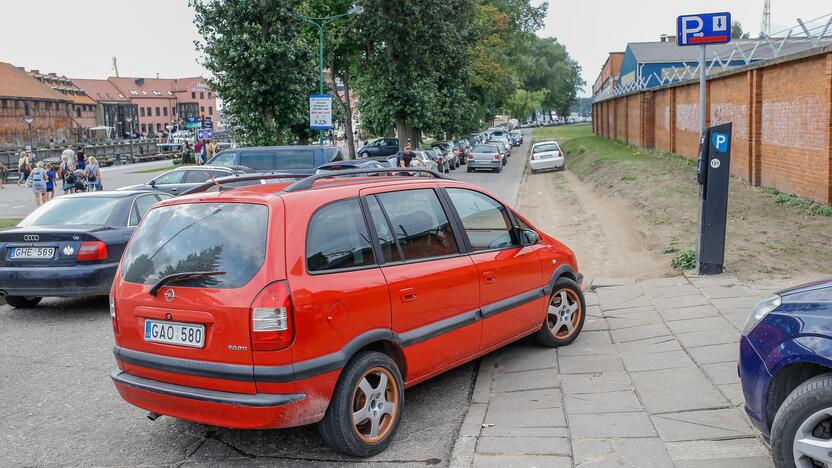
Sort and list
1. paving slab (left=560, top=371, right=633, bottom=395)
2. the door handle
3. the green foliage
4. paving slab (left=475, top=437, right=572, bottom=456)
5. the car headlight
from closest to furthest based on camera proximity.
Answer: the car headlight → paving slab (left=475, top=437, right=572, bottom=456) → the door handle → paving slab (left=560, top=371, right=633, bottom=395) → the green foliage

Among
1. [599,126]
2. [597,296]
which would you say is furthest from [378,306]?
[599,126]

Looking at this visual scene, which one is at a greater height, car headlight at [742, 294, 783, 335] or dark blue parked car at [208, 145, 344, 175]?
dark blue parked car at [208, 145, 344, 175]

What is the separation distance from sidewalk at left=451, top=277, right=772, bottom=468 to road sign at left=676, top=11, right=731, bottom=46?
3.57m

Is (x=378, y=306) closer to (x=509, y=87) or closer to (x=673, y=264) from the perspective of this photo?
Result: (x=673, y=264)

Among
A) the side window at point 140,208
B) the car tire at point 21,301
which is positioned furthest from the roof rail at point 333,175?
the car tire at point 21,301

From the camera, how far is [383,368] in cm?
492

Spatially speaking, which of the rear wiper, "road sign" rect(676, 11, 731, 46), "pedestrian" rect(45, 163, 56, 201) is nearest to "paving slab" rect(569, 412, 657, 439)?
the rear wiper

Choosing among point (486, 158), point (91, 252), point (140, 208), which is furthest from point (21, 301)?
point (486, 158)

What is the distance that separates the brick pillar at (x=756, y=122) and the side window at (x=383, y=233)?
1570 cm

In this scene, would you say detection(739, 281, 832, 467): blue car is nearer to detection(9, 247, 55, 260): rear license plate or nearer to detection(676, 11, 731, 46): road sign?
detection(676, 11, 731, 46): road sign

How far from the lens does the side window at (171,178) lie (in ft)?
65.4

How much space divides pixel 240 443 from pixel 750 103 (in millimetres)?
17231

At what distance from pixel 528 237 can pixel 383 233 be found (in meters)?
1.81

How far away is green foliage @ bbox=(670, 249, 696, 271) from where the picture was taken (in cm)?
1028
